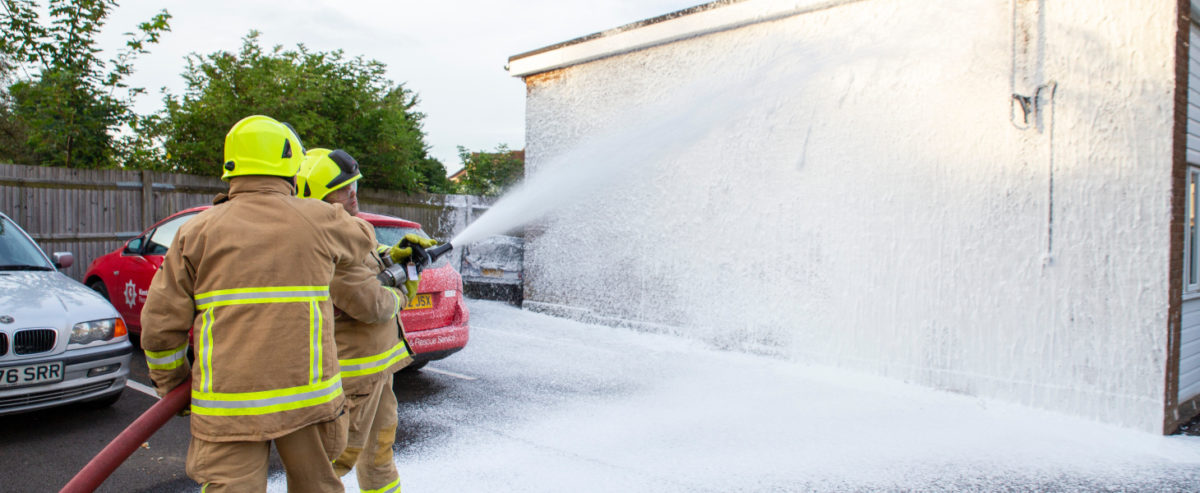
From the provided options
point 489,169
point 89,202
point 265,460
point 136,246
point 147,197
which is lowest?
point 265,460

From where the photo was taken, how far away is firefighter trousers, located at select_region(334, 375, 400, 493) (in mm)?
3002

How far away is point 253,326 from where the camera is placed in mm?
2170

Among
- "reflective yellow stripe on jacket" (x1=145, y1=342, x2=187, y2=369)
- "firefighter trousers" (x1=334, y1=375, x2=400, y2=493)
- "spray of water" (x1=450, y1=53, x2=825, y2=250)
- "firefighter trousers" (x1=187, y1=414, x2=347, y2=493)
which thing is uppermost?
"spray of water" (x1=450, y1=53, x2=825, y2=250)

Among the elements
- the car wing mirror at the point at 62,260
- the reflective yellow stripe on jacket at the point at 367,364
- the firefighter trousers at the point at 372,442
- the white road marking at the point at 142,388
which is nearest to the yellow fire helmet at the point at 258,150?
the reflective yellow stripe on jacket at the point at 367,364

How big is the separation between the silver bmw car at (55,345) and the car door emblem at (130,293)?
1.34 meters

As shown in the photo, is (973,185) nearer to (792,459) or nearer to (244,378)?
(792,459)

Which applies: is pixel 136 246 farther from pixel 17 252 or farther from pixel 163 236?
pixel 17 252

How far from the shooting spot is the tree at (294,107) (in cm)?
1126

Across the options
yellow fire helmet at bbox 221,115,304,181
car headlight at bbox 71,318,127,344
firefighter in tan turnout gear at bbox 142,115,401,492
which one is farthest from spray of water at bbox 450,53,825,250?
firefighter in tan turnout gear at bbox 142,115,401,492

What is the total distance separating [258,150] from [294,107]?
10274 millimetres

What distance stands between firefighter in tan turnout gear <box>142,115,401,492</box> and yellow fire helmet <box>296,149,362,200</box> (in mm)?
613

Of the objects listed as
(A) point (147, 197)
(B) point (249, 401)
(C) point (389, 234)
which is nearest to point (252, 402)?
(B) point (249, 401)

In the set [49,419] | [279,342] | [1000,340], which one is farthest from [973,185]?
[49,419]

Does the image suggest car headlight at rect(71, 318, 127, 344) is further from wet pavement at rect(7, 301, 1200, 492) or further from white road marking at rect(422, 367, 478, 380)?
white road marking at rect(422, 367, 478, 380)
